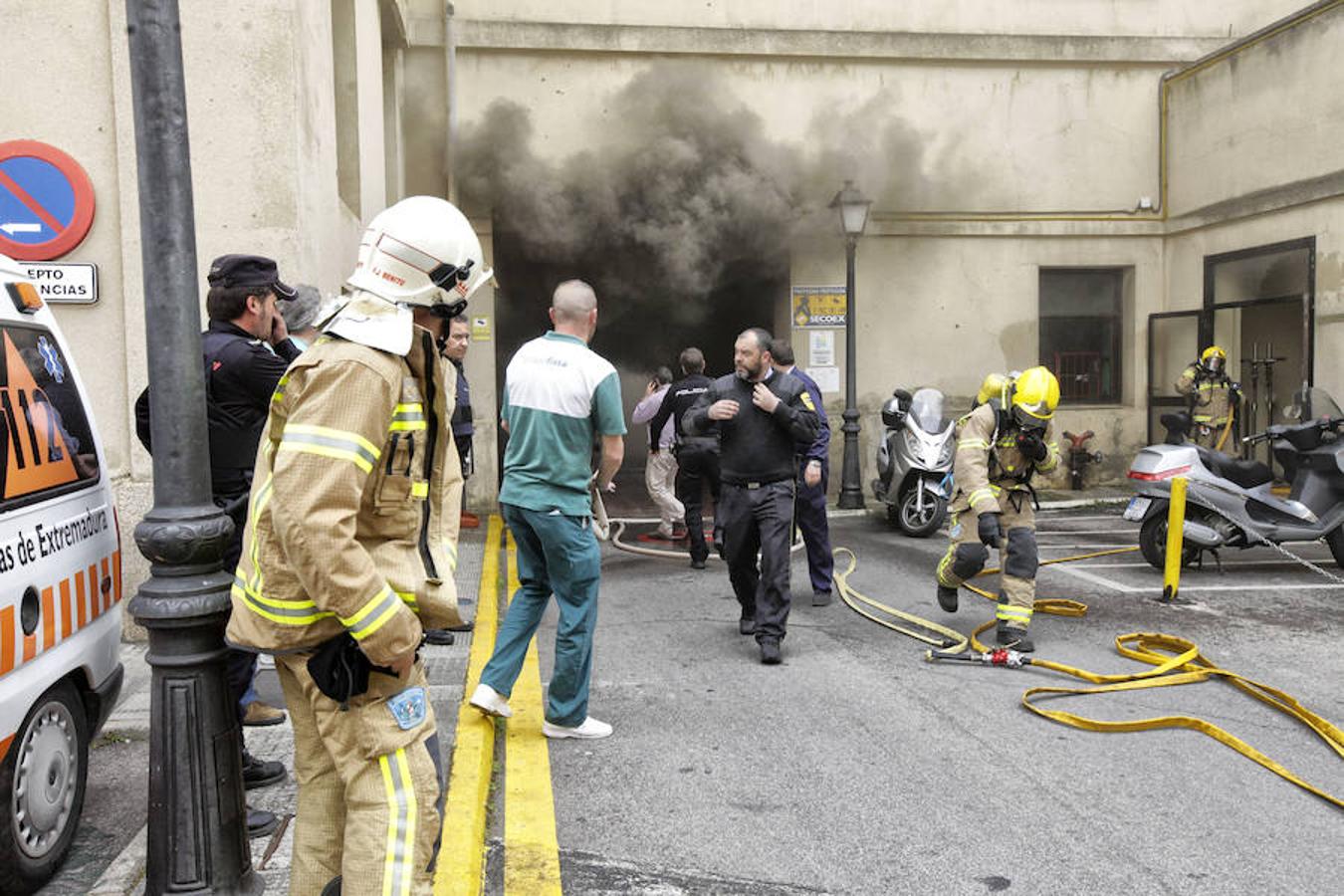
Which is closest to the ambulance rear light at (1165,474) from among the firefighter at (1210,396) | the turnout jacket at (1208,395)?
the firefighter at (1210,396)

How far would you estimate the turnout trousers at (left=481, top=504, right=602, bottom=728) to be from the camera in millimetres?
4262

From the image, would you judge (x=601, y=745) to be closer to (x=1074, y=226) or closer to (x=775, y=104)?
(x=775, y=104)

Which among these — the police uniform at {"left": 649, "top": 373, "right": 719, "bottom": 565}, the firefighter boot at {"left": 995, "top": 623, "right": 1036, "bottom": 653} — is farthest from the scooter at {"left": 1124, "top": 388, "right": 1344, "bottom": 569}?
the police uniform at {"left": 649, "top": 373, "right": 719, "bottom": 565}

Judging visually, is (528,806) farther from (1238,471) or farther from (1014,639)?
(1238,471)

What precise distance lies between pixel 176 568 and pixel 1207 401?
11971 millimetres

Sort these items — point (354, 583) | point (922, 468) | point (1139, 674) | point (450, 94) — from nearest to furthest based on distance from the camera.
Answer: point (354, 583)
point (1139, 674)
point (922, 468)
point (450, 94)

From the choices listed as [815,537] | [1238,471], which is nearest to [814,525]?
[815,537]

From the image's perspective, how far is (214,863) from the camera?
2604 mm

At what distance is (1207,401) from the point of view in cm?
1202

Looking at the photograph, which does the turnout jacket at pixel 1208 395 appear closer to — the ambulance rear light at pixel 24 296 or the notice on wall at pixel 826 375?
the notice on wall at pixel 826 375

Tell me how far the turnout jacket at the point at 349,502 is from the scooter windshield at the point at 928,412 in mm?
8315

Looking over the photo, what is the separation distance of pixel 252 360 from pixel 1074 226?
483 inches

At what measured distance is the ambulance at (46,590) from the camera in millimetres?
2877

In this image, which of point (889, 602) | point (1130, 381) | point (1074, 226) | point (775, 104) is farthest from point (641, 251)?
point (889, 602)
